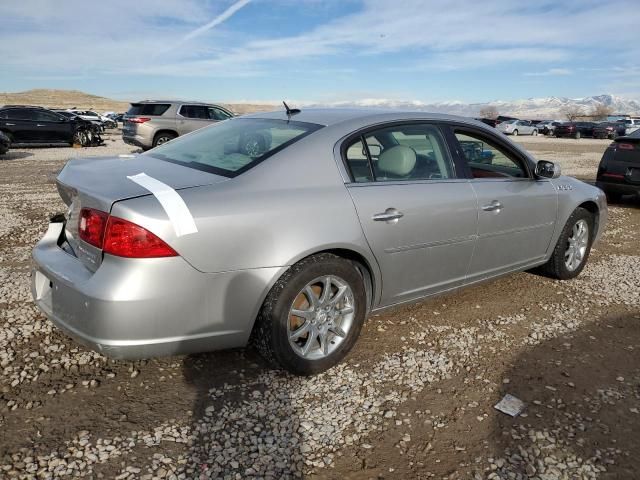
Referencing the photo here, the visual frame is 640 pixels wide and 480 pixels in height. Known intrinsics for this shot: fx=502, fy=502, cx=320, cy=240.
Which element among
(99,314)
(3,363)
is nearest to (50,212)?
(3,363)

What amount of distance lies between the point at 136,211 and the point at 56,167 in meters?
12.1

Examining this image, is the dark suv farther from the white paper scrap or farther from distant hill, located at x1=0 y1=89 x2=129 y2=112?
distant hill, located at x1=0 y1=89 x2=129 y2=112

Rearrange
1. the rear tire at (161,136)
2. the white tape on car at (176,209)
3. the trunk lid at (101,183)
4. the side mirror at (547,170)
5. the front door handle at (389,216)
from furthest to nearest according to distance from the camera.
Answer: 1. the rear tire at (161,136)
2. the side mirror at (547,170)
3. the front door handle at (389,216)
4. the trunk lid at (101,183)
5. the white tape on car at (176,209)

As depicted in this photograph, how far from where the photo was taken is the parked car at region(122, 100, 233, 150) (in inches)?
572

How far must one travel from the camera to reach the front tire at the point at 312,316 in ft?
8.91

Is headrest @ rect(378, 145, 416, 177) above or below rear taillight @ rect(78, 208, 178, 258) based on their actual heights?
above

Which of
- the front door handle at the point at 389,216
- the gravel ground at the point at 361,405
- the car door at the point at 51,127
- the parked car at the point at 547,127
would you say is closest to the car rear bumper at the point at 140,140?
the car door at the point at 51,127

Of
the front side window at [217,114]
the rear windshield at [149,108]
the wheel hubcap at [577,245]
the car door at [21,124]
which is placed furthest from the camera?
the car door at [21,124]

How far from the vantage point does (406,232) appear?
124 inches

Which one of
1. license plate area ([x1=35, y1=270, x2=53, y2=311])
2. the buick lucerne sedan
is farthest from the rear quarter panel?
license plate area ([x1=35, y1=270, x2=53, y2=311])

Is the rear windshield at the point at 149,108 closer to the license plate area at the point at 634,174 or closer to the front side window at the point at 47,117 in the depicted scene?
the front side window at the point at 47,117

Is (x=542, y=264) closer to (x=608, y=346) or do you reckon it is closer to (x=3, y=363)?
(x=608, y=346)

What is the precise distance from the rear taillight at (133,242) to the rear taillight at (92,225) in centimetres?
10

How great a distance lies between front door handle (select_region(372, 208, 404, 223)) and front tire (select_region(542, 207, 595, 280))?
218cm
